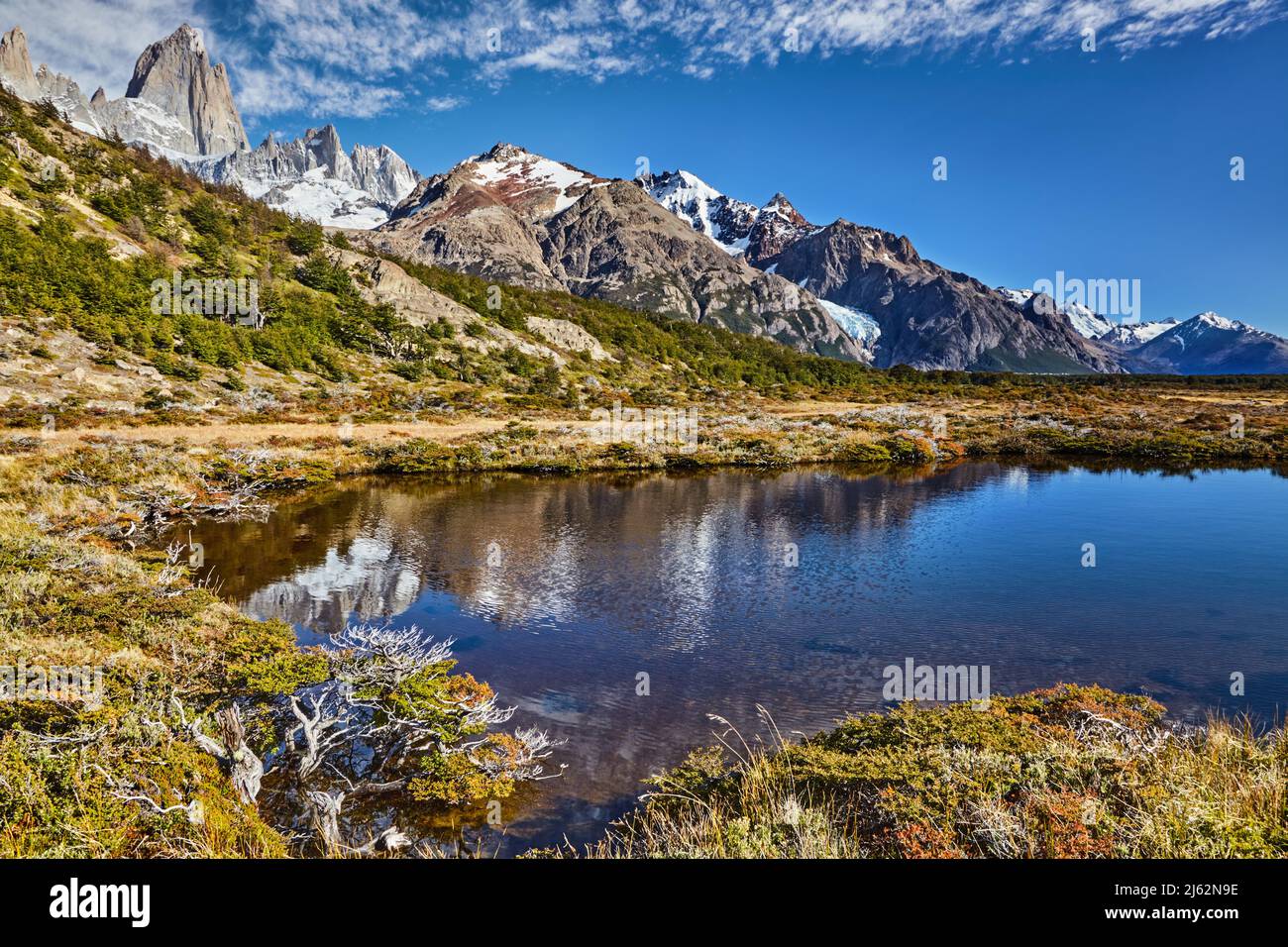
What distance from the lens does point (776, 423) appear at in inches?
2261

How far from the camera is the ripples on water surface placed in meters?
11.1

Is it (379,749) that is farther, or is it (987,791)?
(379,749)

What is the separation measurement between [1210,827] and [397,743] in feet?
30.8

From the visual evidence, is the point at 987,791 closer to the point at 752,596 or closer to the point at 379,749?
the point at 379,749

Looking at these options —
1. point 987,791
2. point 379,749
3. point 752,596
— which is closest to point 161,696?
point 379,749

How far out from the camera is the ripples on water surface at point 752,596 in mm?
11141

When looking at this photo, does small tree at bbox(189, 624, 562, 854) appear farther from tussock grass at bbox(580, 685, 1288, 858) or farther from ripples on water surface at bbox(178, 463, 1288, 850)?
tussock grass at bbox(580, 685, 1288, 858)

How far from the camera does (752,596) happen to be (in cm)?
1678

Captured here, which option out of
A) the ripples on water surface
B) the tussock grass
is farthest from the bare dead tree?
the tussock grass

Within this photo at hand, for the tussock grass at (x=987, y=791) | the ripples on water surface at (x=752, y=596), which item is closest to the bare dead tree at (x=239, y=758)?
the ripples on water surface at (x=752, y=596)

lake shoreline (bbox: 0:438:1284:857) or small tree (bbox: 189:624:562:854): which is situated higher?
lake shoreline (bbox: 0:438:1284:857)

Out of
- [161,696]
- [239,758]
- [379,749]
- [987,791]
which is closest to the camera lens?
[987,791]
